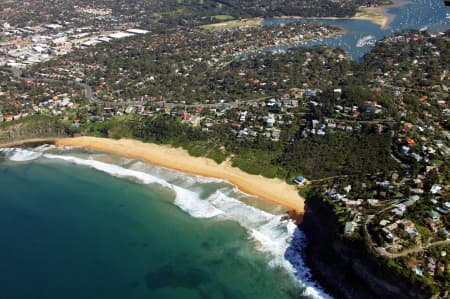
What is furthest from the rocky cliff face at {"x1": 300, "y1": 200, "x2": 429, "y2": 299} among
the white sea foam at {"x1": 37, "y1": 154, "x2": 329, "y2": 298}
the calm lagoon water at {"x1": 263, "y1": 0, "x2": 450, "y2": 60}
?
the calm lagoon water at {"x1": 263, "y1": 0, "x2": 450, "y2": 60}

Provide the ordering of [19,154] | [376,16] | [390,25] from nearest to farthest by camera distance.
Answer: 1. [19,154]
2. [390,25]
3. [376,16]

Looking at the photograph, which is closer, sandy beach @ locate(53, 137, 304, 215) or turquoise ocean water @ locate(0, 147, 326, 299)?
turquoise ocean water @ locate(0, 147, 326, 299)

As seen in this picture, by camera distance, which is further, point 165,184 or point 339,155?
point 165,184

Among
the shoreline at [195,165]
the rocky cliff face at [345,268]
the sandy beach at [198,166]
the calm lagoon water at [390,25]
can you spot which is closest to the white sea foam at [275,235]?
the rocky cliff face at [345,268]

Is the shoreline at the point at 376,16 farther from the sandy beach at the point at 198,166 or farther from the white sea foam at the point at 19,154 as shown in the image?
the white sea foam at the point at 19,154

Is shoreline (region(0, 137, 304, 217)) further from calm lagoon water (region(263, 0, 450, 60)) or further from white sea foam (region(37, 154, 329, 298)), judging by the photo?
calm lagoon water (region(263, 0, 450, 60))

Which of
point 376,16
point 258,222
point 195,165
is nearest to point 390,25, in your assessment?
point 376,16

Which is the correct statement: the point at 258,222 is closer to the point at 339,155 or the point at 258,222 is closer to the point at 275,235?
the point at 275,235
